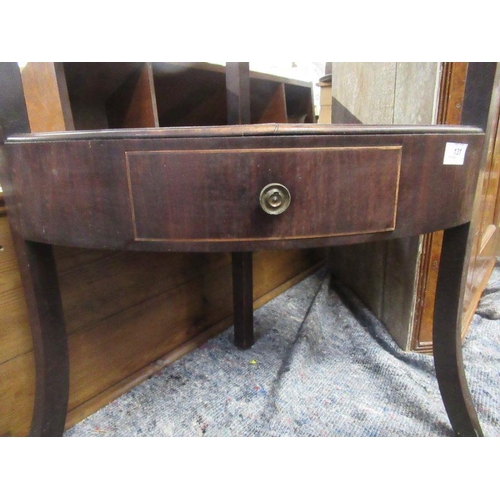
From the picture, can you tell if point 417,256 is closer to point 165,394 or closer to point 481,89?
point 481,89

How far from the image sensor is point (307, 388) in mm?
757

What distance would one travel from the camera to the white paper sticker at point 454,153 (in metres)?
0.41

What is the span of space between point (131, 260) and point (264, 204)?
1.49 feet

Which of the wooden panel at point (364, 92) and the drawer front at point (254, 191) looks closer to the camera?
the drawer front at point (254, 191)

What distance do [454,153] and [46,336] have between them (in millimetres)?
579

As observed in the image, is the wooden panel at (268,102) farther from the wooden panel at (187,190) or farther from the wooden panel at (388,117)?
the wooden panel at (187,190)

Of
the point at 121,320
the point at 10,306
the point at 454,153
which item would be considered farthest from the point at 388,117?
the point at 10,306

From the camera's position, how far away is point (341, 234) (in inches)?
14.9

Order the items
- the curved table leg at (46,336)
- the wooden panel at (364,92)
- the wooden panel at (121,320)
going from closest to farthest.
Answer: the curved table leg at (46,336)
the wooden panel at (121,320)
the wooden panel at (364,92)

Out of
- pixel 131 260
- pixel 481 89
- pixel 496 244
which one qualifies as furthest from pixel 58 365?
pixel 496 244

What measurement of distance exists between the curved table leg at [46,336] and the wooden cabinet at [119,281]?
0.26 ft

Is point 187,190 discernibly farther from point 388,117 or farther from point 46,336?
point 388,117

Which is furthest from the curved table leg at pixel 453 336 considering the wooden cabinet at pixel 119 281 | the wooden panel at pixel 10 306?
the wooden panel at pixel 10 306

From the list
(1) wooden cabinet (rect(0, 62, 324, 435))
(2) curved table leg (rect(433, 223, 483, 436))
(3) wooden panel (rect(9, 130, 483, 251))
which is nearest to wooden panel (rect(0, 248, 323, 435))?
(1) wooden cabinet (rect(0, 62, 324, 435))
